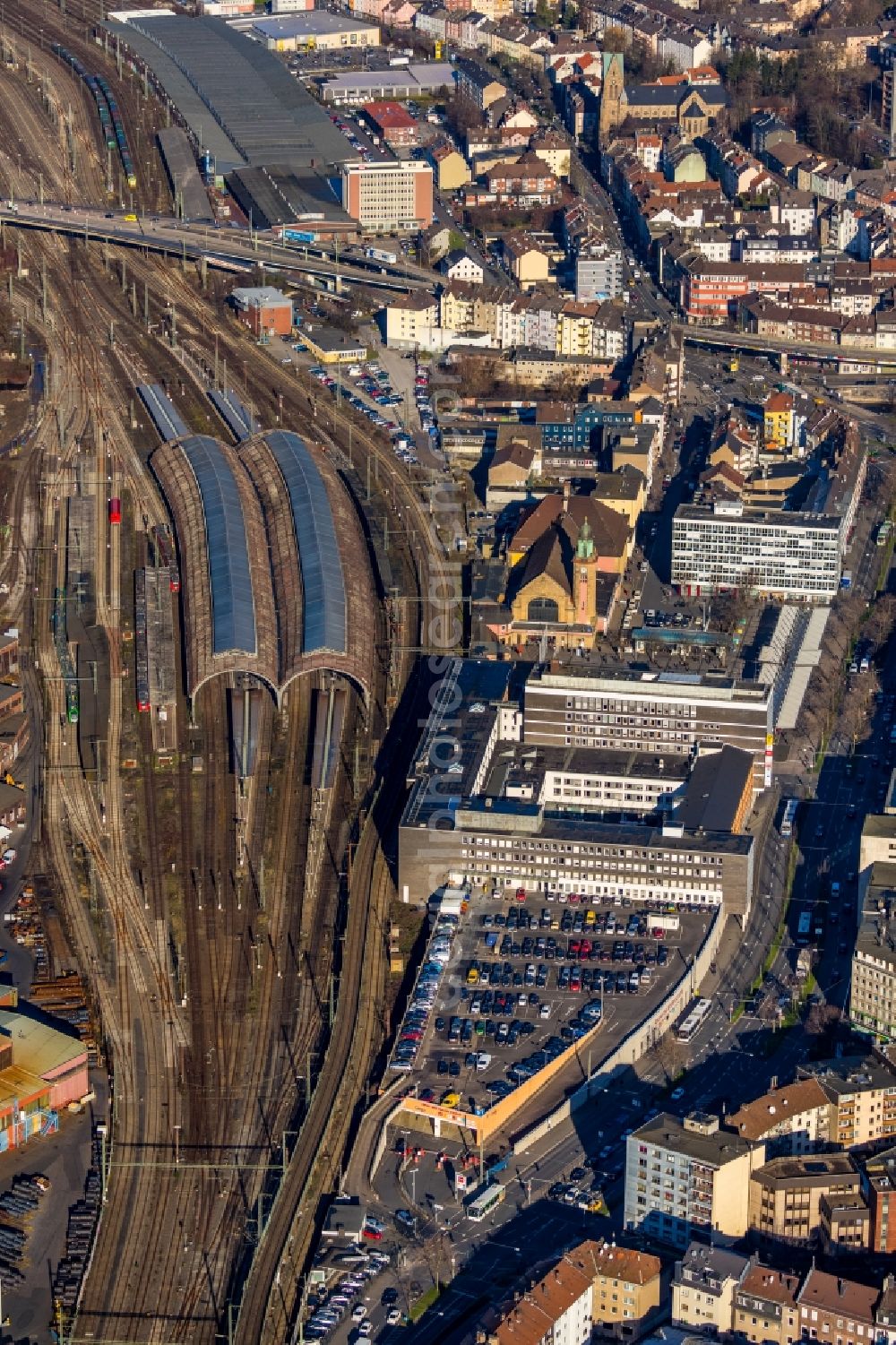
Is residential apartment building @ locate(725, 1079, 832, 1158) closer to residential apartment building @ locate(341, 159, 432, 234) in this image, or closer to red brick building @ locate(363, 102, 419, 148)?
residential apartment building @ locate(341, 159, 432, 234)

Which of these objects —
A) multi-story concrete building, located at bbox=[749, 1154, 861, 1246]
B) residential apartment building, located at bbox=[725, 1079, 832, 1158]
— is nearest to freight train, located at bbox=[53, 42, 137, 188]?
residential apartment building, located at bbox=[725, 1079, 832, 1158]

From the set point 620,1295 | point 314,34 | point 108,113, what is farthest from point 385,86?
point 620,1295

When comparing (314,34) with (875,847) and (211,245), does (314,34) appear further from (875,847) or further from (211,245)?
(875,847)

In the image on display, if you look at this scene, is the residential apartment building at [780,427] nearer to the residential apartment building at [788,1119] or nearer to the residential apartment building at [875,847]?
the residential apartment building at [875,847]

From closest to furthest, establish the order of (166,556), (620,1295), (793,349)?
(620,1295)
(166,556)
(793,349)

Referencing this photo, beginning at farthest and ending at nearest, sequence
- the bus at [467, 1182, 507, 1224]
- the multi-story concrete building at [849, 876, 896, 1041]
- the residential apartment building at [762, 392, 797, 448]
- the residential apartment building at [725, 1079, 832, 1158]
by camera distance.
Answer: the residential apartment building at [762, 392, 797, 448]
the multi-story concrete building at [849, 876, 896, 1041]
the residential apartment building at [725, 1079, 832, 1158]
the bus at [467, 1182, 507, 1224]
